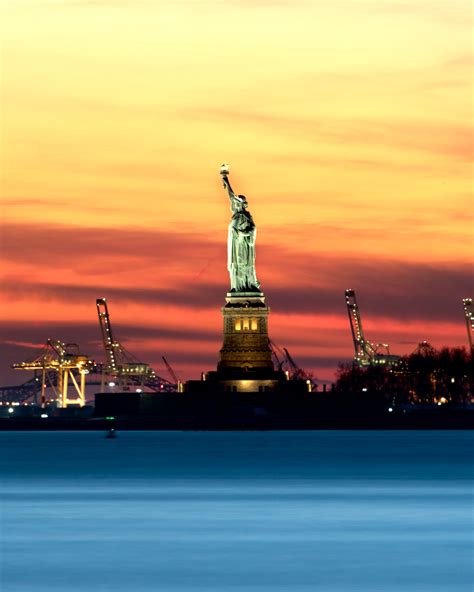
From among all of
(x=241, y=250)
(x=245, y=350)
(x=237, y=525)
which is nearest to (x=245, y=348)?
(x=245, y=350)

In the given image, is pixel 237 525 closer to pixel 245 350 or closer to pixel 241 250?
pixel 245 350

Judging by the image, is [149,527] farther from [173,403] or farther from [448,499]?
[173,403]

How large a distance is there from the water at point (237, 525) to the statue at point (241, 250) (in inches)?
1246

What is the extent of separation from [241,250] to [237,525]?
70220 millimetres

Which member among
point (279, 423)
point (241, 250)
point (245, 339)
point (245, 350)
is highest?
point (241, 250)

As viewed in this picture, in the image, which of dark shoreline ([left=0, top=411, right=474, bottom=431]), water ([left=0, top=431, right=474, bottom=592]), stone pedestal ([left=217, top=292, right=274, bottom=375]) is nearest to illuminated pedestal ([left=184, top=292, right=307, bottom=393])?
stone pedestal ([left=217, top=292, right=274, bottom=375])

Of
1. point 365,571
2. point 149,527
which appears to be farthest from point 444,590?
point 149,527

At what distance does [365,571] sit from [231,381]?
7753 cm

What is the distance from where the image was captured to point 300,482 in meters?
60.3

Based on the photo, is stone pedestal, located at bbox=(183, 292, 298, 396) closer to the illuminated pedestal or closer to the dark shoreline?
the illuminated pedestal

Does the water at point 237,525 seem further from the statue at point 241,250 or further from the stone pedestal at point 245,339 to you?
the statue at point 241,250

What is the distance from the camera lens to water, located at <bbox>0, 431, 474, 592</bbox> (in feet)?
102

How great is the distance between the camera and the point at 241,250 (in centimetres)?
11094

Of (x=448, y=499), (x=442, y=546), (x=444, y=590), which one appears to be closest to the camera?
(x=444, y=590)
